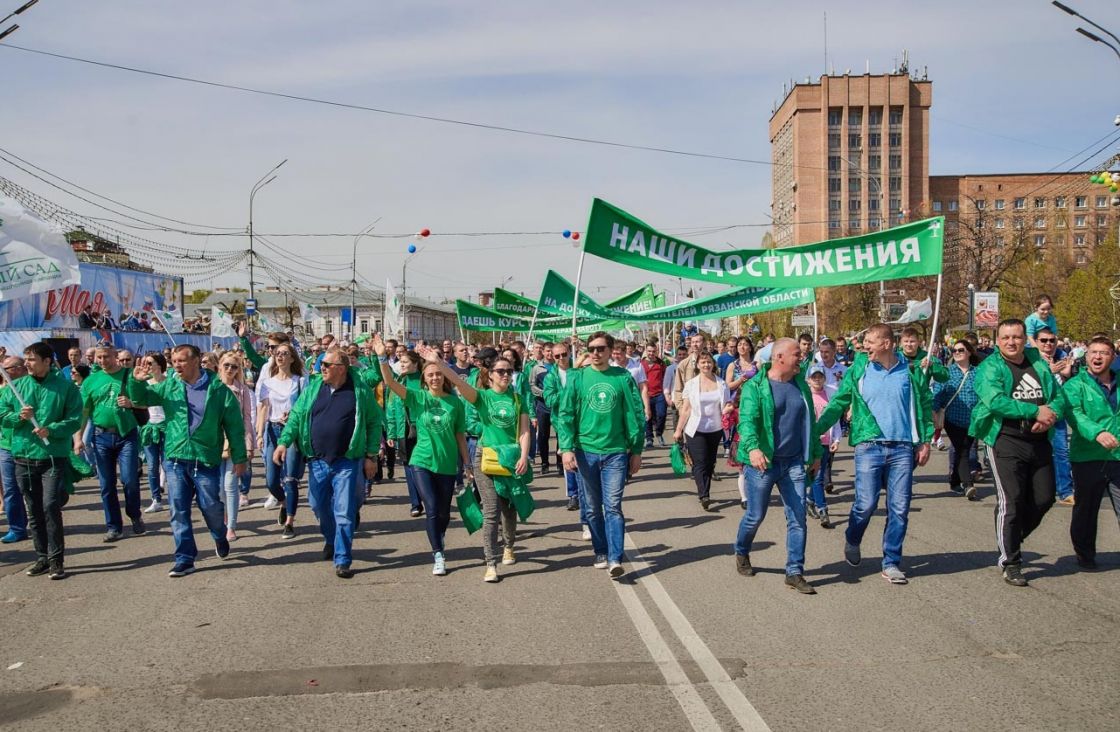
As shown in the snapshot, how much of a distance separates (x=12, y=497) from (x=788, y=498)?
23.5ft

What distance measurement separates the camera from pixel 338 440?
753cm

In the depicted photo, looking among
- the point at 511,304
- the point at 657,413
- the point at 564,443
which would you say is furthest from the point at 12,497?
the point at 511,304

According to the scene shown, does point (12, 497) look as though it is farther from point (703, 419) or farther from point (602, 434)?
point (703, 419)

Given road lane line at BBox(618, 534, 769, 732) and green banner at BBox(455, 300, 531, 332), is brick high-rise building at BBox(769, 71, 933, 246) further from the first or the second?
road lane line at BBox(618, 534, 769, 732)

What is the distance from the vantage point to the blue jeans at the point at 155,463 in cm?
987

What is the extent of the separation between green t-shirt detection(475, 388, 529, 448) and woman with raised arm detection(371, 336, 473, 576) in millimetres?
253

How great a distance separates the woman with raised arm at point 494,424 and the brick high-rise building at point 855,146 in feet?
381

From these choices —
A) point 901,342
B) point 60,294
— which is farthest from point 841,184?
point 901,342

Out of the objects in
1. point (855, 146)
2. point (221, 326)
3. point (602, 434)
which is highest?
point (855, 146)

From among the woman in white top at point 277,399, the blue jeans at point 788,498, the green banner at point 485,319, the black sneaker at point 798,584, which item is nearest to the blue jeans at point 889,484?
the blue jeans at point 788,498

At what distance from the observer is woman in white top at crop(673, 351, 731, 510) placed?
1031 cm

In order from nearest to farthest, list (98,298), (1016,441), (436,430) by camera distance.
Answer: (1016,441)
(436,430)
(98,298)

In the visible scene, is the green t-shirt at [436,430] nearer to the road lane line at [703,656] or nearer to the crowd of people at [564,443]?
the crowd of people at [564,443]

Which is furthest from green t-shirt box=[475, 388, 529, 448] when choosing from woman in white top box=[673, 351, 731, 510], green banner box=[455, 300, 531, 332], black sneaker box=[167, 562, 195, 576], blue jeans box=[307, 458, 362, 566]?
green banner box=[455, 300, 531, 332]
